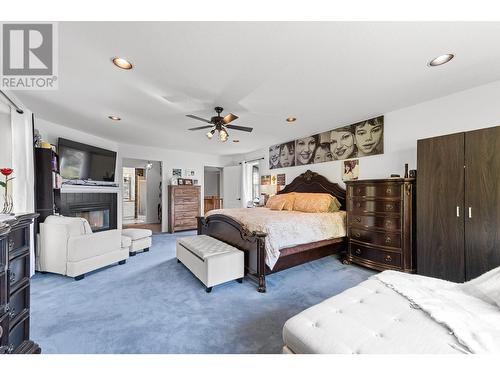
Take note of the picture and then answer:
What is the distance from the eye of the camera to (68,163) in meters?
4.05

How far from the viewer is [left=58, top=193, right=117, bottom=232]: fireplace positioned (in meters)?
4.11

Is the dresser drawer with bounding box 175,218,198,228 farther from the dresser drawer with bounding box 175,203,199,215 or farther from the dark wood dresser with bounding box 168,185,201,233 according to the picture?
the dresser drawer with bounding box 175,203,199,215

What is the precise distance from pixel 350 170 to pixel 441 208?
1.70 meters

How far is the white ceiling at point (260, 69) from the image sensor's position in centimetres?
159

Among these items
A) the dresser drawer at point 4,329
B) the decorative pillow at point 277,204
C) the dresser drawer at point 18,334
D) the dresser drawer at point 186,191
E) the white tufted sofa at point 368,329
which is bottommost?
the dresser drawer at point 18,334

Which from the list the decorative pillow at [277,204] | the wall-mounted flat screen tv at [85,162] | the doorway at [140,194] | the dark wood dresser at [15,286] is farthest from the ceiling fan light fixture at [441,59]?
the doorway at [140,194]

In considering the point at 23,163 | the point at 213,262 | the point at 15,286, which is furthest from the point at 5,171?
the point at 213,262

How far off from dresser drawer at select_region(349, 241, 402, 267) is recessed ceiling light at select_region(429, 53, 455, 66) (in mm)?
2355

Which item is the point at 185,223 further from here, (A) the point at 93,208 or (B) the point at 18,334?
(B) the point at 18,334

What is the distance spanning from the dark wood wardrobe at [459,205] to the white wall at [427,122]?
0.55 metres

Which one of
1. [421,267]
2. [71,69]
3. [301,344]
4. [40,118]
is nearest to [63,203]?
[40,118]

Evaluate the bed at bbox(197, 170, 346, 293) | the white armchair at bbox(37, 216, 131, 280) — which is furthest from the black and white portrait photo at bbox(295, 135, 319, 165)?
the white armchair at bbox(37, 216, 131, 280)

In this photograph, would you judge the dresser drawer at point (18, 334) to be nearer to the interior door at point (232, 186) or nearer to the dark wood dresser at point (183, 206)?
the dark wood dresser at point (183, 206)

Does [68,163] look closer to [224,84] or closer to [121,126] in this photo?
[121,126]
